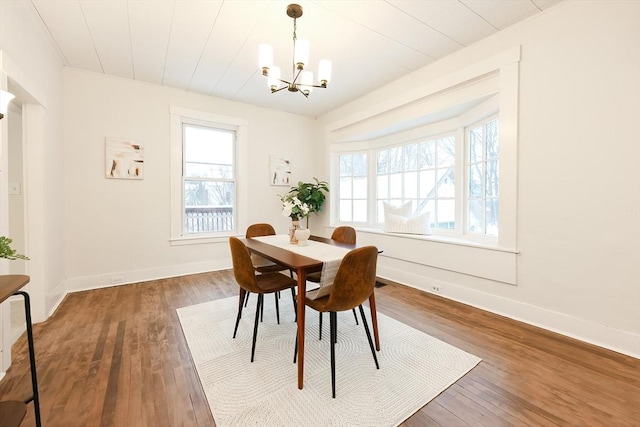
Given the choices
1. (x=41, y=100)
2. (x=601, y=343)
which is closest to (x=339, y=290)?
(x=601, y=343)

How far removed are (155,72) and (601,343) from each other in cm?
532

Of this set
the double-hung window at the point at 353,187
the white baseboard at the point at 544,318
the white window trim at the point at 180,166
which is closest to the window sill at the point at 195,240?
the white window trim at the point at 180,166

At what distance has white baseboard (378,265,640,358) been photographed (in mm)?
2027

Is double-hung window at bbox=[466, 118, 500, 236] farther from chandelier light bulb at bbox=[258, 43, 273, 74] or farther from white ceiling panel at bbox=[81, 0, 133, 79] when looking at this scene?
white ceiling panel at bbox=[81, 0, 133, 79]

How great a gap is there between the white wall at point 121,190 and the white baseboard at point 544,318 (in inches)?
133

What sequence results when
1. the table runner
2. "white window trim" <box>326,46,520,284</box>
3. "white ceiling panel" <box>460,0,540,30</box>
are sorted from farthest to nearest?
"white window trim" <box>326,46,520,284</box> → "white ceiling panel" <box>460,0,540,30</box> → the table runner

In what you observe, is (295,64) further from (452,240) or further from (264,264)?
(452,240)

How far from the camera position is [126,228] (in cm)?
370

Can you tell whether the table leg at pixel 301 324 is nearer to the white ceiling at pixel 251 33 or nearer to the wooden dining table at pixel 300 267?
the wooden dining table at pixel 300 267

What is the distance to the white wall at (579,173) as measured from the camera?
200 cm

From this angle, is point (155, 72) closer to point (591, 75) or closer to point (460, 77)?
point (460, 77)

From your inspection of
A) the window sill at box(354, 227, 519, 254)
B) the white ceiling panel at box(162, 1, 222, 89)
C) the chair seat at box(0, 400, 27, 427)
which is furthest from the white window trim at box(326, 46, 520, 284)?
the chair seat at box(0, 400, 27, 427)

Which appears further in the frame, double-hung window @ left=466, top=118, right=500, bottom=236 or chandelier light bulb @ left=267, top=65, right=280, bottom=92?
double-hung window @ left=466, top=118, right=500, bottom=236

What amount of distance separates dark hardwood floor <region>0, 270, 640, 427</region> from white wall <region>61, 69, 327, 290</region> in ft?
3.06
